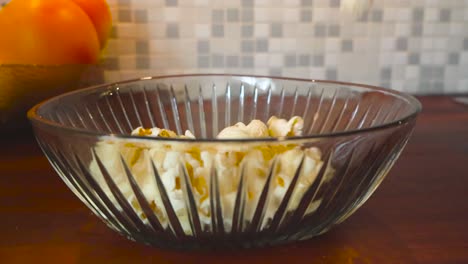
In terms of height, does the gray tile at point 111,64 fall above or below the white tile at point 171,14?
below

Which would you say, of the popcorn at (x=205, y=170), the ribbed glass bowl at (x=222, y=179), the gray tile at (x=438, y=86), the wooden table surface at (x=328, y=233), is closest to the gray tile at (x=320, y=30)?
the gray tile at (x=438, y=86)

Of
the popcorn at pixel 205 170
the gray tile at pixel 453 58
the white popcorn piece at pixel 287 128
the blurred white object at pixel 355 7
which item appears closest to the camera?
the popcorn at pixel 205 170

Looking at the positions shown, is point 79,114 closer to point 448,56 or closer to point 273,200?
point 273,200

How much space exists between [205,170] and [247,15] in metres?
0.52

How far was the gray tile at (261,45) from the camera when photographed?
82cm

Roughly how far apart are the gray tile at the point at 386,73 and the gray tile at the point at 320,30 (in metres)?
0.11

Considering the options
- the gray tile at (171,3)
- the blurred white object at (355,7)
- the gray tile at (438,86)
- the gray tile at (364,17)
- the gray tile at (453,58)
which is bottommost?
the gray tile at (438,86)

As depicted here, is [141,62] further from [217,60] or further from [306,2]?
[306,2]

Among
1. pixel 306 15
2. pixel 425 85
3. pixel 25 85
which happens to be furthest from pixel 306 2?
pixel 25 85

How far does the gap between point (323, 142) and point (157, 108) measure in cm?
28

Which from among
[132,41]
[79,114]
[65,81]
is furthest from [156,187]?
[132,41]

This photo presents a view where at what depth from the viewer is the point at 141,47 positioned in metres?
0.81

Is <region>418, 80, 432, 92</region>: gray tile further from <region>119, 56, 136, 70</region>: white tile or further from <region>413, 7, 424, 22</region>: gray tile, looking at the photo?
<region>119, 56, 136, 70</region>: white tile

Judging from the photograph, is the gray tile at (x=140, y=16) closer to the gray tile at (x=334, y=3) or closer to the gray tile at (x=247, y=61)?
the gray tile at (x=247, y=61)
